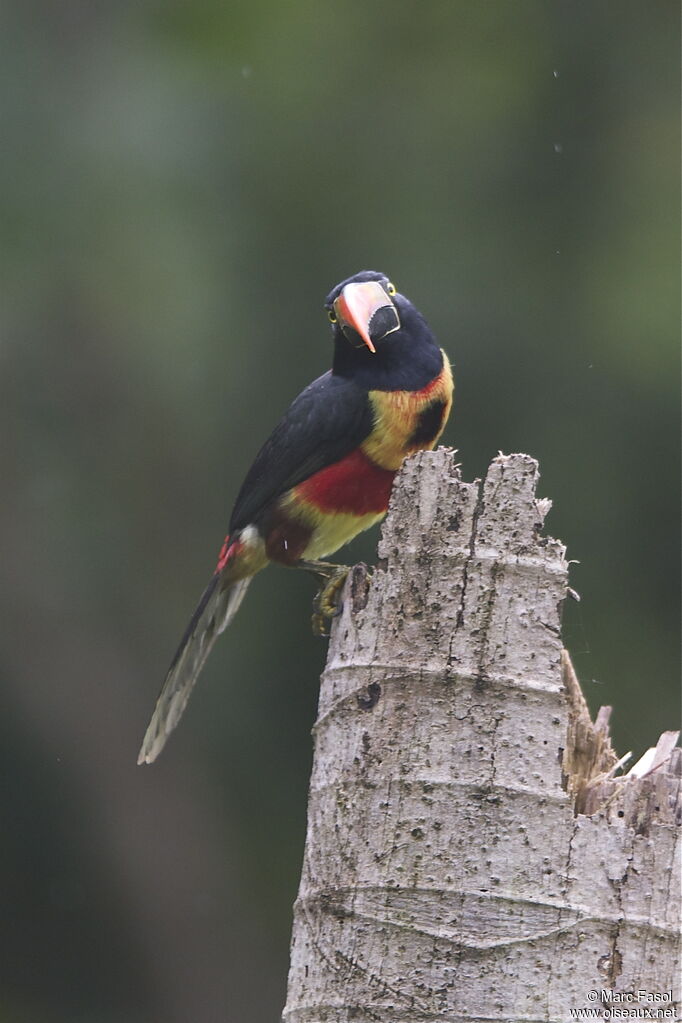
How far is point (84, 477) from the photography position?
277 inches

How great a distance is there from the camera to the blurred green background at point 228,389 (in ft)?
22.0

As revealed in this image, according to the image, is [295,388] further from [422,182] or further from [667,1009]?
[667,1009]

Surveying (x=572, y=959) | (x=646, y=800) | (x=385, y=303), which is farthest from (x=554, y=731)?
(x=385, y=303)

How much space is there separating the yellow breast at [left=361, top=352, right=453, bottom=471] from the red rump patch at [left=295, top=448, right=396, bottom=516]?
0.04m

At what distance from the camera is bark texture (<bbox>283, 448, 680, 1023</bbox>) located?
8.11 ft

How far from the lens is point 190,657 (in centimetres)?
422

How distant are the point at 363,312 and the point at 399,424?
31 centimetres

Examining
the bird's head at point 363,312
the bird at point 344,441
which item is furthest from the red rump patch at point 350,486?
the bird's head at point 363,312

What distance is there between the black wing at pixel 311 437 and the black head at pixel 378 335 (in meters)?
0.08

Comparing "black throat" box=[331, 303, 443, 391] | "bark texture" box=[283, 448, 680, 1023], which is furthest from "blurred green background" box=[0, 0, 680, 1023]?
"bark texture" box=[283, 448, 680, 1023]

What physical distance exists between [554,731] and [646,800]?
0.20 meters

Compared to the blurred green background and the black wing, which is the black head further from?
the blurred green background

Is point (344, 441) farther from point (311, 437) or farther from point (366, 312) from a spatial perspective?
point (366, 312)

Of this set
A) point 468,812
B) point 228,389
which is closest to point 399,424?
point 468,812
